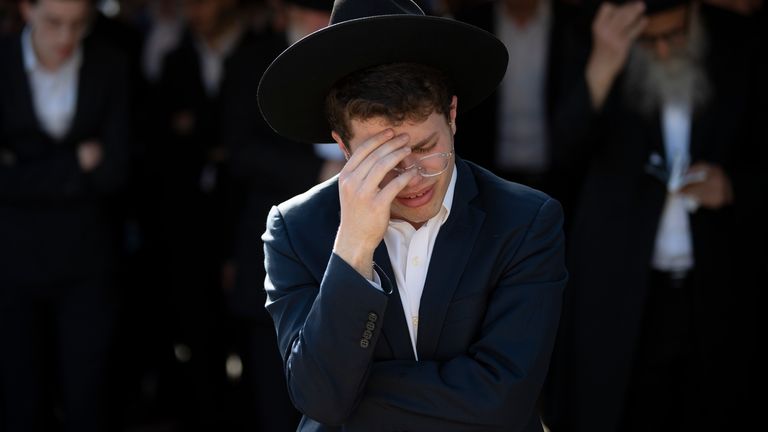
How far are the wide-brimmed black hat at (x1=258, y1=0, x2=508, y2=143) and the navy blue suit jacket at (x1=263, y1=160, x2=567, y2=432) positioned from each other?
238 mm

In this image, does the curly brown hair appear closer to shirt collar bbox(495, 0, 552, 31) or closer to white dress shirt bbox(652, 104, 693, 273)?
white dress shirt bbox(652, 104, 693, 273)

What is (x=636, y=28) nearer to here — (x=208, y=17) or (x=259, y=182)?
(x=259, y=182)

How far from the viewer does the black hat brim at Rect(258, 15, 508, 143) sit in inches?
99.7

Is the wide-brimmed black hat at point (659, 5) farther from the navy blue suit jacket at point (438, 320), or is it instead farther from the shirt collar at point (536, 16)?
the navy blue suit jacket at point (438, 320)

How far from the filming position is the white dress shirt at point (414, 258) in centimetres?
273

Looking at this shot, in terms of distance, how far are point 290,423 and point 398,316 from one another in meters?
2.61

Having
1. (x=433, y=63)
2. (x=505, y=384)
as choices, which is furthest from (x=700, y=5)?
(x=505, y=384)

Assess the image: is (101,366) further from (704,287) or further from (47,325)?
(704,287)

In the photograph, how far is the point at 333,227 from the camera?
9.11 ft

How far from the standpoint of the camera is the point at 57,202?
17.1ft

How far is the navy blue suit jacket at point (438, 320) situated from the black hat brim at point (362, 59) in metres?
0.24

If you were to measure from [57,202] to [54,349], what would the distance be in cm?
76

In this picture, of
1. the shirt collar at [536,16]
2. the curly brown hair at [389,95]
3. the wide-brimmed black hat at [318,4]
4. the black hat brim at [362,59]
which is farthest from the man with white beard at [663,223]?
the curly brown hair at [389,95]

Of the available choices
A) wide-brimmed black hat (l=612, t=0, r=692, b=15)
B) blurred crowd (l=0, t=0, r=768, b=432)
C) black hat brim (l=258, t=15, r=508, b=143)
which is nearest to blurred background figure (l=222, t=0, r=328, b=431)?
blurred crowd (l=0, t=0, r=768, b=432)
